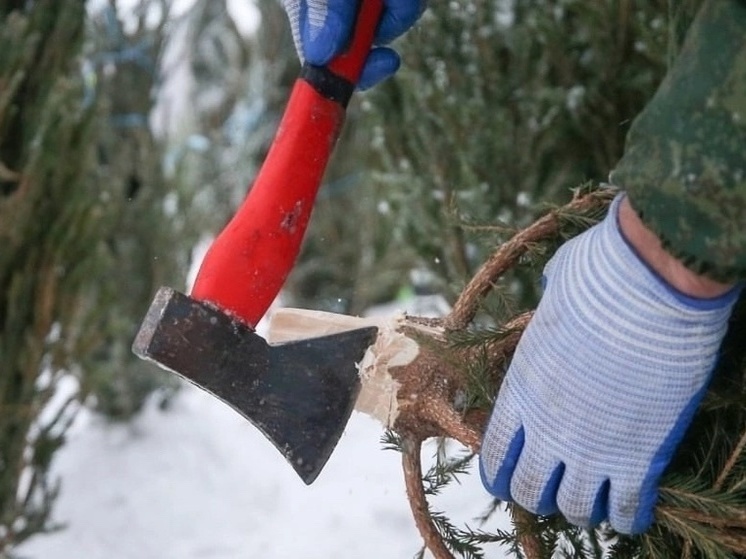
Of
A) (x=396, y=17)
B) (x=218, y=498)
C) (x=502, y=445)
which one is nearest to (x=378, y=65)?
(x=396, y=17)

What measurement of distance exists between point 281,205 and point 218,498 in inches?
101

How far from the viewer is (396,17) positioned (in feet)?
5.47

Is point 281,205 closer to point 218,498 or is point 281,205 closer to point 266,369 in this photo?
point 266,369

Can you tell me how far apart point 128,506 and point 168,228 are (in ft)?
4.09

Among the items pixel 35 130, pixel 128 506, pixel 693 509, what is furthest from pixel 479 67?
pixel 128 506

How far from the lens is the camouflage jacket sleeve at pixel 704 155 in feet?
3.23

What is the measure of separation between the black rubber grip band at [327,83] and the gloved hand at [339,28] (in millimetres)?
13

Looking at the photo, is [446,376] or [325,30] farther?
[325,30]

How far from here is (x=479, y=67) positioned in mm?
2492

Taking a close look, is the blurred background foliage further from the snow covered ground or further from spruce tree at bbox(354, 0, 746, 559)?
the snow covered ground

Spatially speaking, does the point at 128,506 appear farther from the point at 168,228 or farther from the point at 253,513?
the point at 168,228

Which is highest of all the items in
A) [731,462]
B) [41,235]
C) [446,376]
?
[731,462]

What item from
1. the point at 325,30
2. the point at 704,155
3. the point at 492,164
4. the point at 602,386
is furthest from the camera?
the point at 492,164

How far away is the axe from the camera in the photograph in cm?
128
